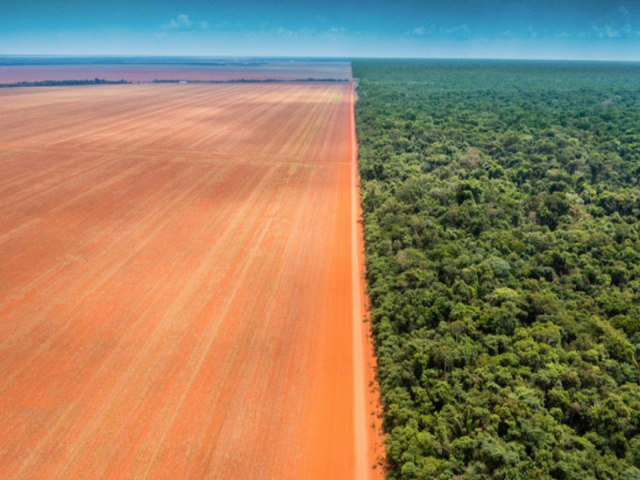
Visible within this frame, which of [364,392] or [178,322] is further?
[178,322]

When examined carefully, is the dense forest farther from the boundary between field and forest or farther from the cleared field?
the cleared field

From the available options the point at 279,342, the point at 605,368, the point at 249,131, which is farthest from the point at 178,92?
the point at 605,368

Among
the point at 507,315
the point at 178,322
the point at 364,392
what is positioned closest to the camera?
the point at 364,392

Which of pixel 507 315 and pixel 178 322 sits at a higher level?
pixel 507 315

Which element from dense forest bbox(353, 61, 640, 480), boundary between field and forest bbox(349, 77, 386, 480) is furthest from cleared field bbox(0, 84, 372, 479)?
dense forest bbox(353, 61, 640, 480)

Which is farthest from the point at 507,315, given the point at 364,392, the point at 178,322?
the point at 178,322

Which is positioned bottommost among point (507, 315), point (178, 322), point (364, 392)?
point (364, 392)

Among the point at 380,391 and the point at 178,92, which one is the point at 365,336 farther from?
the point at 178,92

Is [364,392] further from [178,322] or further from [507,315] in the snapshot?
[178,322]

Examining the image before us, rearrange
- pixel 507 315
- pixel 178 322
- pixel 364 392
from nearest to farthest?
pixel 364 392 < pixel 507 315 < pixel 178 322
